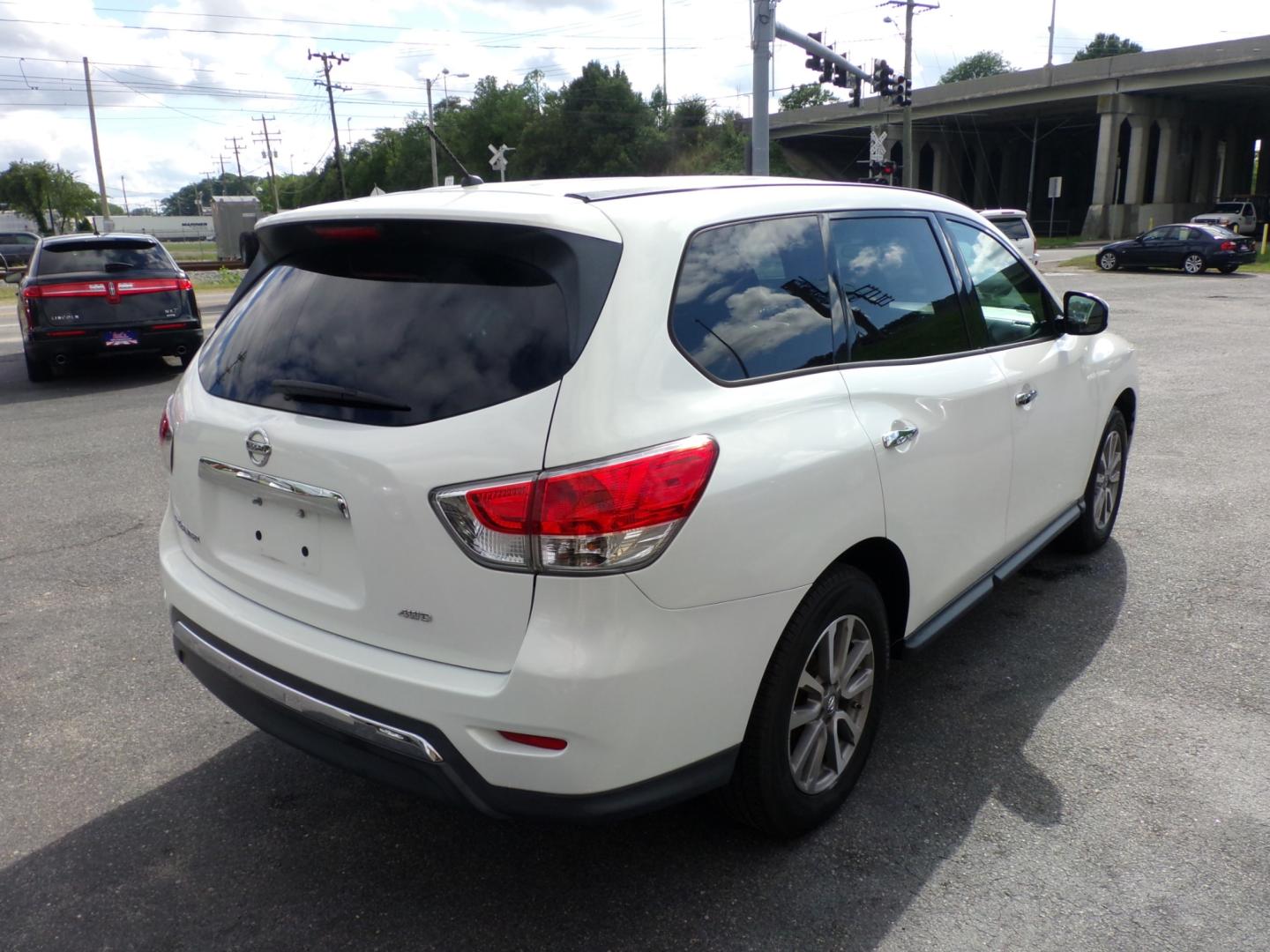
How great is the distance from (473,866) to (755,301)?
5.61ft

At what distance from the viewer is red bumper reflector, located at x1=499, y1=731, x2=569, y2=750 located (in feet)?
7.31

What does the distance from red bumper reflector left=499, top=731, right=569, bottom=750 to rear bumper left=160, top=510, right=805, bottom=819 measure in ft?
0.05

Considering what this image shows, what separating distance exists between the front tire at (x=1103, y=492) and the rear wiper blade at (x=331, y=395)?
3541mm

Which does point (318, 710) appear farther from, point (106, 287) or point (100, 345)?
point (106, 287)

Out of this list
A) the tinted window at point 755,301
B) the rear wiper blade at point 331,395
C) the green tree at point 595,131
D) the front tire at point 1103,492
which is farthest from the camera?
the green tree at point 595,131

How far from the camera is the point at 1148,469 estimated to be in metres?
6.95

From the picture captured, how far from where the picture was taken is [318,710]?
8.10 feet

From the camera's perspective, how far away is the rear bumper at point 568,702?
2.19 meters

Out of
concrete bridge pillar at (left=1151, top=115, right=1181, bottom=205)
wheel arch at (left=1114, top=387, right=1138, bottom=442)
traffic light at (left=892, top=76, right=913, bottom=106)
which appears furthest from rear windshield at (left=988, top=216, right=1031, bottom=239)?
concrete bridge pillar at (left=1151, top=115, right=1181, bottom=205)

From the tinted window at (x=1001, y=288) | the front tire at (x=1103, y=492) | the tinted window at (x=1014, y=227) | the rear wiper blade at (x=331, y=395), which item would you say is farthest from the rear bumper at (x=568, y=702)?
the tinted window at (x=1014, y=227)

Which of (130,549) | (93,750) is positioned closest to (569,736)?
(93,750)

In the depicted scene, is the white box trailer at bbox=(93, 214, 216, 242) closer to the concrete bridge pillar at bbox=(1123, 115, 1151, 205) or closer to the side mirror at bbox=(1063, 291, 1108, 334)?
the concrete bridge pillar at bbox=(1123, 115, 1151, 205)

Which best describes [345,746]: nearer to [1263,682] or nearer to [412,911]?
[412,911]

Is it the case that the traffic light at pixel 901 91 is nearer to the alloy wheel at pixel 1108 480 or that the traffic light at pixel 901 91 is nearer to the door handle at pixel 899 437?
the alloy wheel at pixel 1108 480
